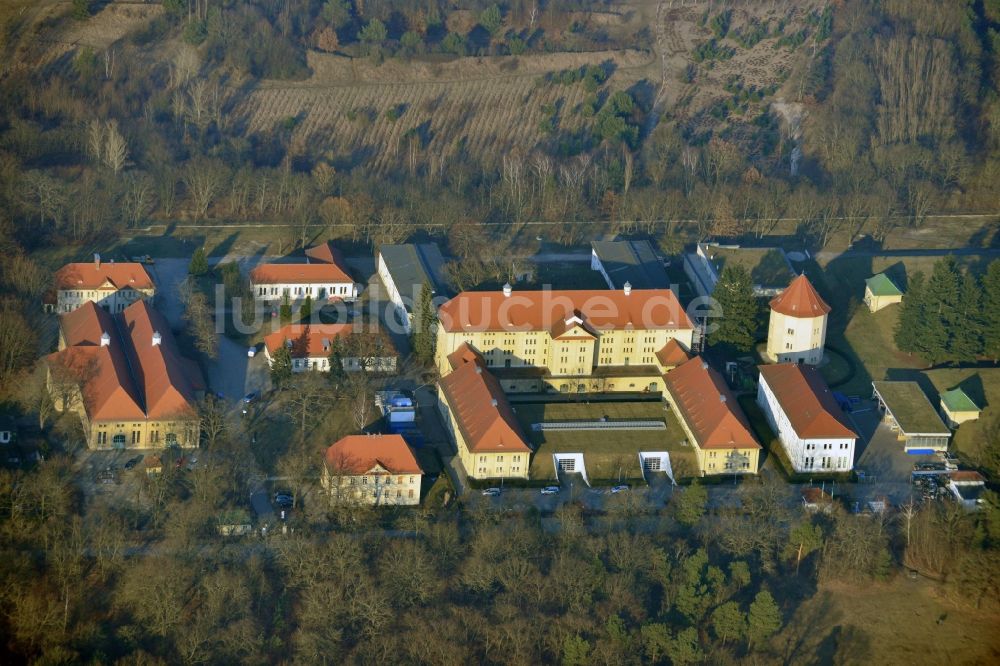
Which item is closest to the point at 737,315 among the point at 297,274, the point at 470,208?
the point at 297,274

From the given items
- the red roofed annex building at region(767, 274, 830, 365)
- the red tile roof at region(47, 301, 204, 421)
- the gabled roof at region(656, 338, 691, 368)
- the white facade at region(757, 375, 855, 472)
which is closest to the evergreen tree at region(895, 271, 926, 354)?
the red roofed annex building at region(767, 274, 830, 365)

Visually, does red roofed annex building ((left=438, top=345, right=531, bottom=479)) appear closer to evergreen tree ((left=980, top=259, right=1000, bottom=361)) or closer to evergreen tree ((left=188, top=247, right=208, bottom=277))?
evergreen tree ((left=188, top=247, right=208, bottom=277))

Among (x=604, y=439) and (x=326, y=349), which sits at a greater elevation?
(x=326, y=349)

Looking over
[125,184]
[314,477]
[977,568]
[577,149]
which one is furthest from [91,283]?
[977,568]

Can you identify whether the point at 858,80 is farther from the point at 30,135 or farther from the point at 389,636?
the point at 389,636

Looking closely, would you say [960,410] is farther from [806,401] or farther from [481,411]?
[481,411]

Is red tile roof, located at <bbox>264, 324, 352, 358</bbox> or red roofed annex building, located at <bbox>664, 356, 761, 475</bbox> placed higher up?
red tile roof, located at <bbox>264, 324, 352, 358</bbox>
